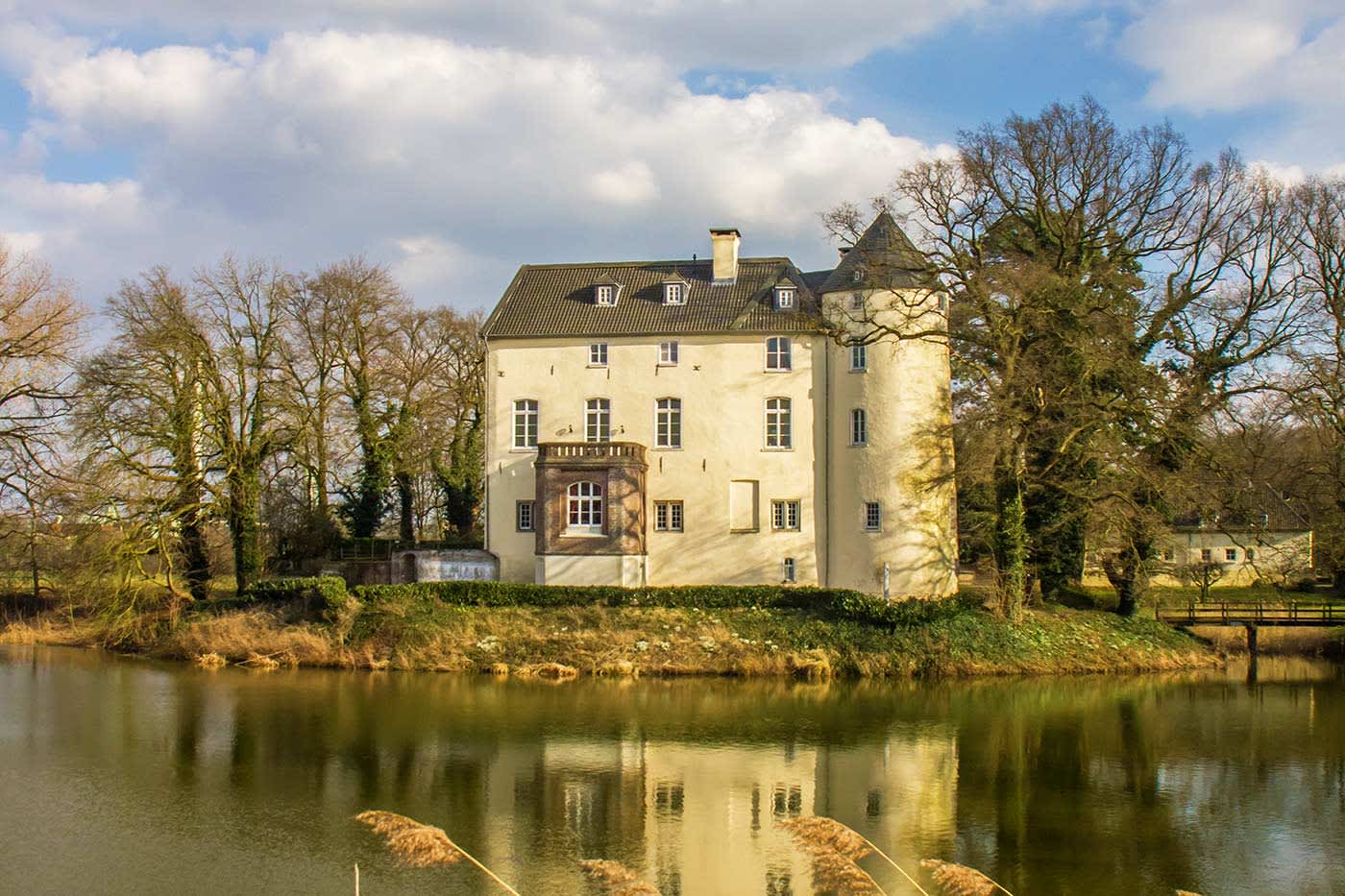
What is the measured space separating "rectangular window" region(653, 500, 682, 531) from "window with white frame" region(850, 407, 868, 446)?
16.0ft

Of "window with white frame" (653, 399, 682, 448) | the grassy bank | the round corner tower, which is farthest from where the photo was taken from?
"window with white frame" (653, 399, 682, 448)

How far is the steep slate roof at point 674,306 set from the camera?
29.6m

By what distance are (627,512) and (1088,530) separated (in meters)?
11.1

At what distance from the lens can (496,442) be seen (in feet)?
102

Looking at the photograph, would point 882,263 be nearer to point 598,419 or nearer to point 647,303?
point 647,303

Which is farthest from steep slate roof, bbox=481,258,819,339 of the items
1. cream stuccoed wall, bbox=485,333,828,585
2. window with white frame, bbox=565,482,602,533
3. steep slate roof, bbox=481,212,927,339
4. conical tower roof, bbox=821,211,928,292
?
window with white frame, bbox=565,482,602,533

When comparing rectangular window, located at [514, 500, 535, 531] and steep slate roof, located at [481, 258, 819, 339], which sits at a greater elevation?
steep slate roof, located at [481, 258, 819, 339]

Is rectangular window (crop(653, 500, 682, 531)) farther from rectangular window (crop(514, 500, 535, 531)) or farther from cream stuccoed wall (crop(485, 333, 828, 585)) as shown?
rectangular window (crop(514, 500, 535, 531))

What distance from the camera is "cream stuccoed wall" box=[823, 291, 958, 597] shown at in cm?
2864

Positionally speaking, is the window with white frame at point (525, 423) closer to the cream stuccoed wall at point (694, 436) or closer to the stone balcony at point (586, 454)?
the cream stuccoed wall at point (694, 436)

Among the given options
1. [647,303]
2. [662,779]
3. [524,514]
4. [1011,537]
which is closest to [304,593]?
[524,514]

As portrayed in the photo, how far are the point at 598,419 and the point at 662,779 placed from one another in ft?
52.8

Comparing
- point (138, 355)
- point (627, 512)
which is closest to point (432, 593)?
point (627, 512)

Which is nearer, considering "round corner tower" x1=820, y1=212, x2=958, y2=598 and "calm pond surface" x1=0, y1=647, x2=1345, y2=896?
"calm pond surface" x1=0, y1=647, x2=1345, y2=896
